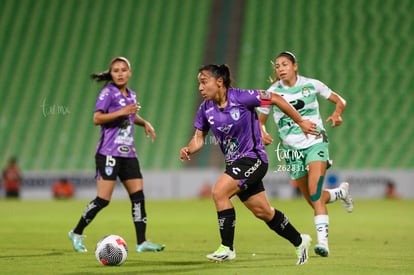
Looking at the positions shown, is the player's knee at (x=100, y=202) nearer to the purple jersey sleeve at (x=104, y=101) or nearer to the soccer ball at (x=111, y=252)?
the purple jersey sleeve at (x=104, y=101)

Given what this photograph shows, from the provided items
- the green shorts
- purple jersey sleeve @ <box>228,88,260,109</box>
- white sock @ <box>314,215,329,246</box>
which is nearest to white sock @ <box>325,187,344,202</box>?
the green shorts

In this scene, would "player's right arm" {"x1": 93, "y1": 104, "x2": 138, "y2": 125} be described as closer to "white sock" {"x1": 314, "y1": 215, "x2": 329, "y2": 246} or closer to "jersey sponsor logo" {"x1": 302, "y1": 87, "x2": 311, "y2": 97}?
"jersey sponsor logo" {"x1": 302, "y1": 87, "x2": 311, "y2": 97}

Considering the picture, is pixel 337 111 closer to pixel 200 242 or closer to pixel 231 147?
pixel 231 147

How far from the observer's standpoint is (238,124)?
781cm

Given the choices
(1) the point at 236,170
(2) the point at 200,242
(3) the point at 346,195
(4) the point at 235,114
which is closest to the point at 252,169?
(1) the point at 236,170

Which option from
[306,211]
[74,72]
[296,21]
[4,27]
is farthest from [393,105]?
[4,27]

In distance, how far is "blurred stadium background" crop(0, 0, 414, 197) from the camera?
83.8 ft

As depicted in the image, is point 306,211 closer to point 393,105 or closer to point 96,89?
point 393,105

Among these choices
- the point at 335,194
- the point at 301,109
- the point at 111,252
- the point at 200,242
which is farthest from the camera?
the point at 200,242

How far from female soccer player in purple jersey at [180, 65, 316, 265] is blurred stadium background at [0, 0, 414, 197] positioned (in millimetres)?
15425

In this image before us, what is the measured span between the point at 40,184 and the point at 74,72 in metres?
5.83

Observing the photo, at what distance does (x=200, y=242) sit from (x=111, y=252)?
3.07m

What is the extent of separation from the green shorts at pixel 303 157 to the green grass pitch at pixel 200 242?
3.09 feet

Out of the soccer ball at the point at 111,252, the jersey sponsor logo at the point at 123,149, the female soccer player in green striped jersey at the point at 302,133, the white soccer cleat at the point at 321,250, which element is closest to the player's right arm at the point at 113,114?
the jersey sponsor logo at the point at 123,149
